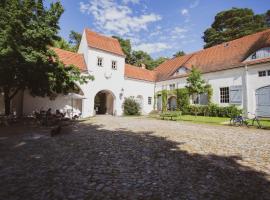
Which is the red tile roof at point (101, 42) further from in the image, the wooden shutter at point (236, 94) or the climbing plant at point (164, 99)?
the wooden shutter at point (236, 94)

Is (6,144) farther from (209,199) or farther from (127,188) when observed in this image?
(209,199)

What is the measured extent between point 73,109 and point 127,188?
738 inches

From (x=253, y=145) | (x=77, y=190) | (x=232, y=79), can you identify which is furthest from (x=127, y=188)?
(x=232, y=79)

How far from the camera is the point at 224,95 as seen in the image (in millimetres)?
21688

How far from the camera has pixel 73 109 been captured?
70.8 ft

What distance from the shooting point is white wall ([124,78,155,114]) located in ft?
88.1

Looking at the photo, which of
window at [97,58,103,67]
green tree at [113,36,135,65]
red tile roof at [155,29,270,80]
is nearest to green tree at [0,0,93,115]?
Answer: window at [97,58,103,67]

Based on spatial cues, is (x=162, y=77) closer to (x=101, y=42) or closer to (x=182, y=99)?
(x=182, y=99)

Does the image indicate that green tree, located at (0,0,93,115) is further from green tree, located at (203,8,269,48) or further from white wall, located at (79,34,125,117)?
green tree, located at (203,8,269,48)

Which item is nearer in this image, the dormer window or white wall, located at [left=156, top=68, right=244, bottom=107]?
white wall, located at [left=156, top=68, right=244, bottom=107]

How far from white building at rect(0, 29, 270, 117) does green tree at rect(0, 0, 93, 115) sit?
6331 mm

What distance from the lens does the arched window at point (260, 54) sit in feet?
61.7

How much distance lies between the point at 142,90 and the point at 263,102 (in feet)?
49.1

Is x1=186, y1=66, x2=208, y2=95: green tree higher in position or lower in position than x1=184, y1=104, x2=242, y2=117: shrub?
higher
